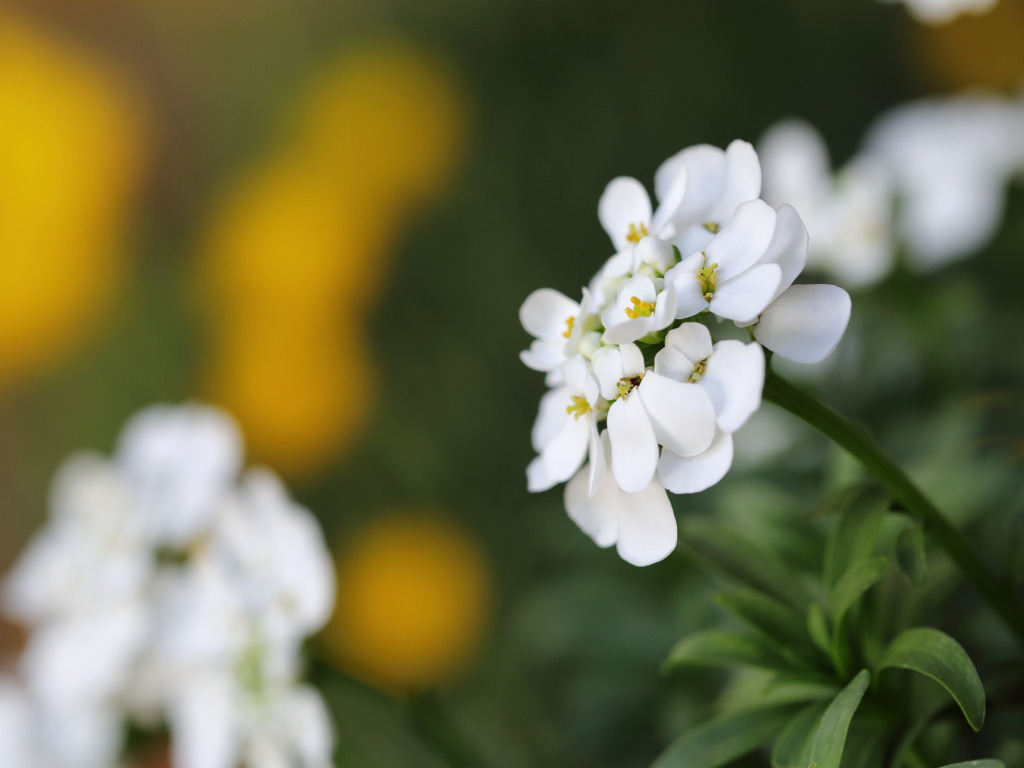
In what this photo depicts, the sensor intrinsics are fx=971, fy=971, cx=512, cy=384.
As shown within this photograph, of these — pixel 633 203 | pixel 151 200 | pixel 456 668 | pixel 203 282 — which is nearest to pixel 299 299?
pixel 203 282

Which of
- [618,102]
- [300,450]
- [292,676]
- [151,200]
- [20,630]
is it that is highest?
[618,102]

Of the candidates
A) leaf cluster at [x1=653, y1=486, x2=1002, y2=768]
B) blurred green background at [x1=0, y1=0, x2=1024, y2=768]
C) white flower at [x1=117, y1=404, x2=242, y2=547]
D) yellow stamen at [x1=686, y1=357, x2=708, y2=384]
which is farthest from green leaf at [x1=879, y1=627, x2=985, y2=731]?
blurred green background at [x1=0, y1=0, x2=1024, y2=768]

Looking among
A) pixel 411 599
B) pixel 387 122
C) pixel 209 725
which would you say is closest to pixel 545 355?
pixel 209 725

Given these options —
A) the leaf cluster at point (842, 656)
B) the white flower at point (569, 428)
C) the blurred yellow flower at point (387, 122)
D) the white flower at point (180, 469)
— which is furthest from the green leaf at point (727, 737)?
the blurred yellow flower at point (387, 122)

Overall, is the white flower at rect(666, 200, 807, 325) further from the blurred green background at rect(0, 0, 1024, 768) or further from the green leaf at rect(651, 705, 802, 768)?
the blurred green background at rect(0, 0, 1024, 768)

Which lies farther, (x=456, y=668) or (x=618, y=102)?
(x=618, y=102)

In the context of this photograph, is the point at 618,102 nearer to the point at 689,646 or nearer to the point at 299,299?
the point at 299,299

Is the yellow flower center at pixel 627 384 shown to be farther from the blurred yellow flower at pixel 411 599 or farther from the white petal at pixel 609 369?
the blurred yellow flower at pixel 411 599
